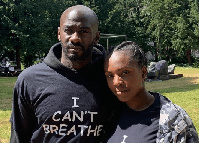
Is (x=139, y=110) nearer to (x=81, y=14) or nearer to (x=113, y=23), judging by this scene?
(x=81, y=14)

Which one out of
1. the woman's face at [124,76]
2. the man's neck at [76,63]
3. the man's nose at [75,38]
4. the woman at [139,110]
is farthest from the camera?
the man's neck at [76,63]

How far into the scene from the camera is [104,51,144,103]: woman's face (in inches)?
76.4

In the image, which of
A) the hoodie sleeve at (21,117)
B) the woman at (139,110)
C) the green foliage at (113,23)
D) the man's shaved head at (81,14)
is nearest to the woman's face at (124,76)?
the woman at (139,110)

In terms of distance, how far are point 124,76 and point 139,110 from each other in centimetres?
A: 26

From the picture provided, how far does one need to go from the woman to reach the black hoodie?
8.5 inches

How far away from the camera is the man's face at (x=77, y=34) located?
6.89 feet

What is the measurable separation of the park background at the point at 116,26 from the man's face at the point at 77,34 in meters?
19.9

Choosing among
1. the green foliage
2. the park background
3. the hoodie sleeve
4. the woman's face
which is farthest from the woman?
the green foliage

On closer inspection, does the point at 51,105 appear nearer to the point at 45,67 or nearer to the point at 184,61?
the point at 45,67

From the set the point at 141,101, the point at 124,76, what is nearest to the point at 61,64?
the point at 124,76

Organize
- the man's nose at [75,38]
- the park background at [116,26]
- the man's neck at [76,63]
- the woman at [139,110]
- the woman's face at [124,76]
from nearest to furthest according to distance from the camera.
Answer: the woman at [139,110] → the woman's face at [124,76] → the man's nose at [75,38] → the man's neck at [76,63] → the park background at [116,26]

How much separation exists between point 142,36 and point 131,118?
124ft

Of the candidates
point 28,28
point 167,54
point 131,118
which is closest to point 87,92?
point 131,118

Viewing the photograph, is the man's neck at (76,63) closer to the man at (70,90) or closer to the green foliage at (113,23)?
the man at (70,90)
